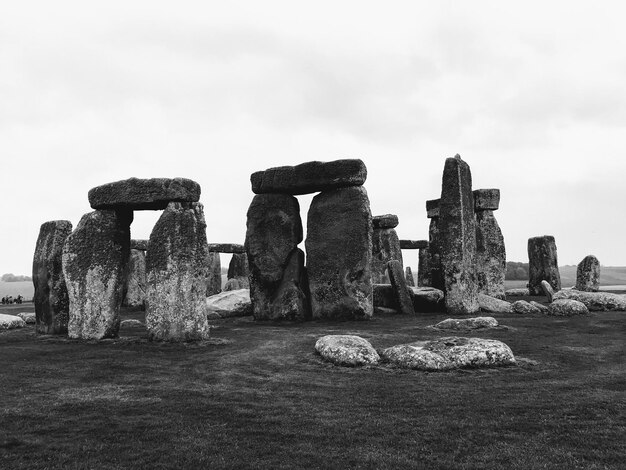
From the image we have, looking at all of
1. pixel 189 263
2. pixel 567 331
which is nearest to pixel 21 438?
pixel 189 263

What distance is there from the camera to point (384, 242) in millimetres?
24969

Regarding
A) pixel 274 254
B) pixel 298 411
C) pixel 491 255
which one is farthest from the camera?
pixel 491 255

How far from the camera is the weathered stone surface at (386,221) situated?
2509 centimetres

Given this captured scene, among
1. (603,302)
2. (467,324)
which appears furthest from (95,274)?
(603,302)

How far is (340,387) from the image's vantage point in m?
6.25

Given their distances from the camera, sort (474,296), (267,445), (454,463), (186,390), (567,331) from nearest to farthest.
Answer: (454,463)
(267,445)
(186,390)
(567,331)
(474,296)

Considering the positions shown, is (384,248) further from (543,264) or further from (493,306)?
(493,306)

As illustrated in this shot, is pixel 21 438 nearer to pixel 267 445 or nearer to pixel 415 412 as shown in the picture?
pixel 267 445

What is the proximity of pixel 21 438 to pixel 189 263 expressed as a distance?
550 centimetres

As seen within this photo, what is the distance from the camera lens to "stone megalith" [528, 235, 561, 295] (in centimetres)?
2359

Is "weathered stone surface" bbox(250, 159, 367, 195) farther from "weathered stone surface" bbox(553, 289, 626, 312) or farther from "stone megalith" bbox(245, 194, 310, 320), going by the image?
"weathered stone surface" bbox(553, 289, 626, 312)

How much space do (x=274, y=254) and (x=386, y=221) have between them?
11.2 metres

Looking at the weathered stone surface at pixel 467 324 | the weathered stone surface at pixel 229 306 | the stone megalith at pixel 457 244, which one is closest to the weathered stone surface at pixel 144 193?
the weathered stone surface at pixel 467 324

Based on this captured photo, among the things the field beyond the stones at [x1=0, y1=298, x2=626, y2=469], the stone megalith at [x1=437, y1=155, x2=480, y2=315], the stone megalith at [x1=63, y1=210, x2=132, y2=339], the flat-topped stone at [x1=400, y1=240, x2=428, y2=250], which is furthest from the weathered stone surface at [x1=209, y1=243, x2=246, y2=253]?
the field beyond the stones at [x1=0, y1=298, x2=626, y2=469]
